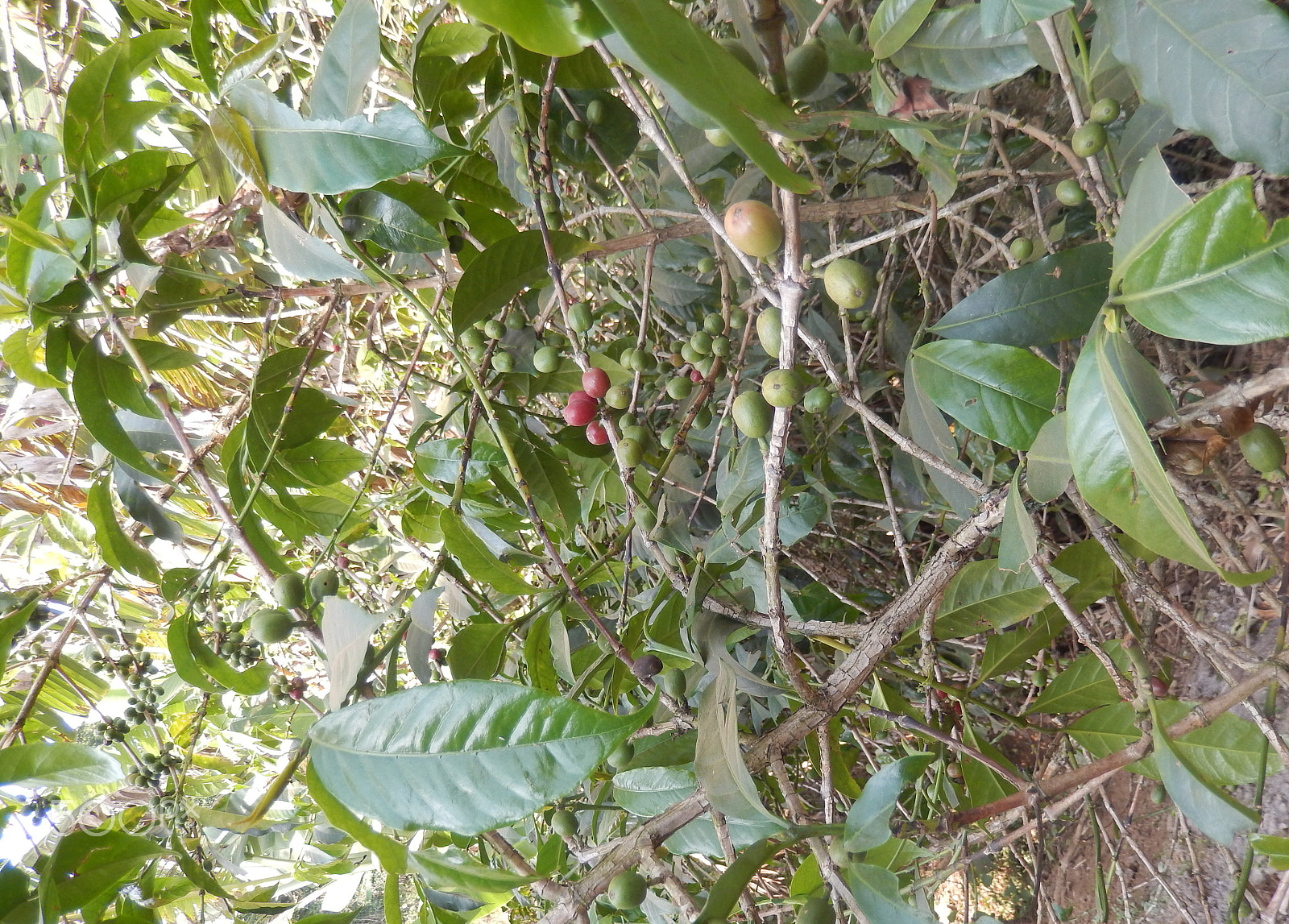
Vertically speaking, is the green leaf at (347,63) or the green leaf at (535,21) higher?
the green leaf at (347,63)

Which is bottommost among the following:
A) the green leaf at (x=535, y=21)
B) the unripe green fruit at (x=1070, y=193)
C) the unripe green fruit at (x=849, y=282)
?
the unripe green fruit at (x=1070, y=193)

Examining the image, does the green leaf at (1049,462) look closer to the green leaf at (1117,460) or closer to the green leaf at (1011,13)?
the green leaf at (1117,460)

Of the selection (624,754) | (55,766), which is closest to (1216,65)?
(624,754)

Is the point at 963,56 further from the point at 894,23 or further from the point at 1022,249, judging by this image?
the point at 1022,249

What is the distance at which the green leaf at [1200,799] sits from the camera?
1.39 ft

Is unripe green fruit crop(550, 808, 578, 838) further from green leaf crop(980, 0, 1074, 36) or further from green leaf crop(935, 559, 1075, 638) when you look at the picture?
green leaf crop(980, 0, 1074, 36)

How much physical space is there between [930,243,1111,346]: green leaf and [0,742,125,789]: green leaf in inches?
33.5

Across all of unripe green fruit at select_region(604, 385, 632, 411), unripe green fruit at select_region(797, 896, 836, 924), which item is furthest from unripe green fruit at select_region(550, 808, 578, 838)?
unripe green fruit at select_region(604, 385, 632, 411)

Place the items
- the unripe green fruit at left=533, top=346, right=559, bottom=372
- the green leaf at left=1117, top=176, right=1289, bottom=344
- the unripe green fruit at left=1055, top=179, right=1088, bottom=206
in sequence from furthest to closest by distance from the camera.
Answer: the unripe green fruit at left=533, top=346, right=559, bottom=372
the unripe green fruit at left=1055, top=179, right=1088, bottom=206
the green leaf at left=1117, top=176, right=1289, bottom=344

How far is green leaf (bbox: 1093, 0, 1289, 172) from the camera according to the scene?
1.22 ft

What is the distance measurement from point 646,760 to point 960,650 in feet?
2.33

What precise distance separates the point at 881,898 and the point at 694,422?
44 centimetres

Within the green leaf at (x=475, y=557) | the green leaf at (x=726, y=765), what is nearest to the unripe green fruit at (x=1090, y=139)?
the green leaf at (x=726, y=765)

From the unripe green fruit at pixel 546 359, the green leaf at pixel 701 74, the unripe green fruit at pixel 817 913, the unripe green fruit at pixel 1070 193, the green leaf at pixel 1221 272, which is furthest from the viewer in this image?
the unripe green fruit at pixel 546 359
